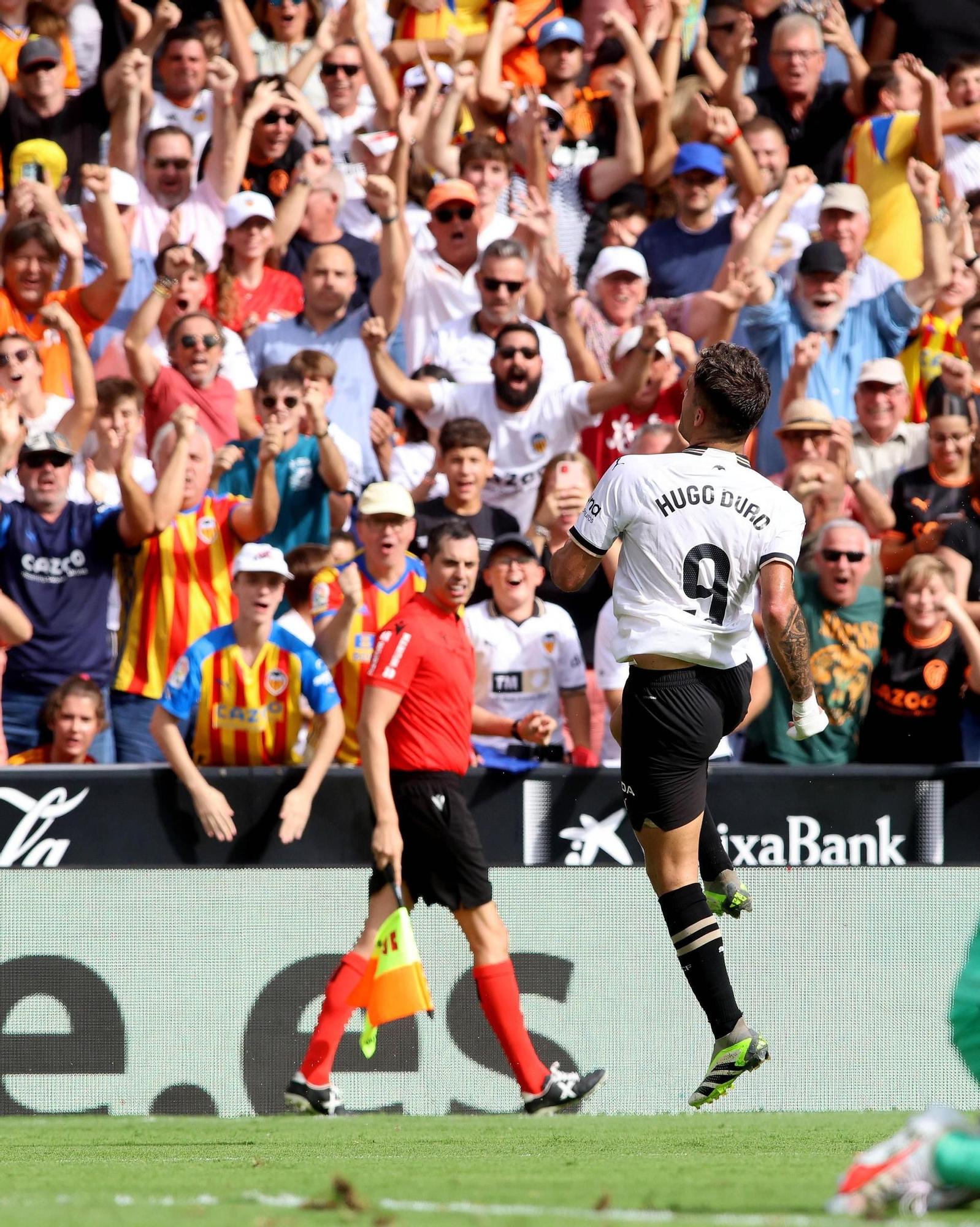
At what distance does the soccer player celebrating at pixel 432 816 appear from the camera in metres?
7.56

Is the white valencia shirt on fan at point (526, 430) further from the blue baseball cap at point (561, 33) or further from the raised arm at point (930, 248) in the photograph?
the blue baseball cap at point (561, 33)

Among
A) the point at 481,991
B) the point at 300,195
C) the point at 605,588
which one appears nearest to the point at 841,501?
the point at 605,588

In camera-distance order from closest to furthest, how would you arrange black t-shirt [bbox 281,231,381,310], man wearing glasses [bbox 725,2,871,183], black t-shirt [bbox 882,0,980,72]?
1. black t-shirt [bbox 281,231,381,310]
2. man wearing glasses [bbox 725,2,871,183]
3. black t-shirt [bbox 882,0,980,72]

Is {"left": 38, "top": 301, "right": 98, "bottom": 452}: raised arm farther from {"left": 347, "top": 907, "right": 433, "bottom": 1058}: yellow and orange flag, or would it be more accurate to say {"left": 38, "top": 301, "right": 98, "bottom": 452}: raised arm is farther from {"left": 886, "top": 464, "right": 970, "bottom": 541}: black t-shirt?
{"left": 886, "top": 464, "right": 970, "bottom": 541}: black t-shirt

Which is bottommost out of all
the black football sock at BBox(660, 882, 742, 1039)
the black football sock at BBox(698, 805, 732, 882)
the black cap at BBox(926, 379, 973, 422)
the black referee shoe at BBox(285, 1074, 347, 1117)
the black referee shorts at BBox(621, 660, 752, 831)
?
the black referee shoe at BBox(285, 1074, 347, 1117)

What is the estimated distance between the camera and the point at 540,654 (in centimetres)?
881

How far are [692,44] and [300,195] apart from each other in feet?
12.0

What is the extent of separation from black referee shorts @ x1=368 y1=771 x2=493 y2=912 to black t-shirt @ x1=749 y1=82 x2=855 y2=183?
7.06 m

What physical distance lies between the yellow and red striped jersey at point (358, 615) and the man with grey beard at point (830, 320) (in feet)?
8.32

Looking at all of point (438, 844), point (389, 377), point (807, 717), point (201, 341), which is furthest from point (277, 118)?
point (807, 717)

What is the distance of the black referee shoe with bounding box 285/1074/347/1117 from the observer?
782 cm

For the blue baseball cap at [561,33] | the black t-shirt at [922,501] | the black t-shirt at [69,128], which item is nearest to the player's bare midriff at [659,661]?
the black t-shirt at [922,501]

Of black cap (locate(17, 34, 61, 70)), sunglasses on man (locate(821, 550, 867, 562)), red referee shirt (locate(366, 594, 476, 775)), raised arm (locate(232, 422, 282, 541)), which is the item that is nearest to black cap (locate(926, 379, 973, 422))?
sunglasses on man (locate(821, 550, 867, 562))

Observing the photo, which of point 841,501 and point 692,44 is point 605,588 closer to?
point 841,501
